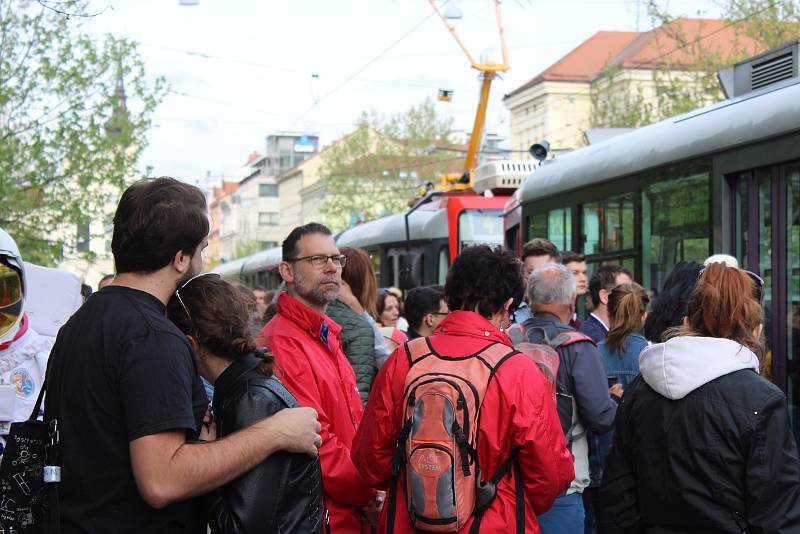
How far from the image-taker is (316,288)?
477cm

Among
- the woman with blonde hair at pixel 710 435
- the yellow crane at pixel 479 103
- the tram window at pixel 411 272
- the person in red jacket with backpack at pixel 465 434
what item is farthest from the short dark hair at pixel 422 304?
the yellow crane at pixel 479 103

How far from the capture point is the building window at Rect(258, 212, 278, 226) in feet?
388

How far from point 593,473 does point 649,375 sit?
6.61 ft

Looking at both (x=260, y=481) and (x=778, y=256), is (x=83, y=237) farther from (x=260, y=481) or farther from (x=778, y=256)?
(x=260, y=481)

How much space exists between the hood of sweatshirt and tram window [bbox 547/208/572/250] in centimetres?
677

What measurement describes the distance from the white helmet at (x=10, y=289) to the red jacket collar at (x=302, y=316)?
104cm

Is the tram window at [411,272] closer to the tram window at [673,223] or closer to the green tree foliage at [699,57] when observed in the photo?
the tram window at [673,223]

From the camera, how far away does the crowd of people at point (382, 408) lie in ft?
9.31

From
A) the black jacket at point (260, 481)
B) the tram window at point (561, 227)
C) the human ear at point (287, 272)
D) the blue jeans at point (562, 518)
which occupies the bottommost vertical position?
the blue jeans at point (562, 518)

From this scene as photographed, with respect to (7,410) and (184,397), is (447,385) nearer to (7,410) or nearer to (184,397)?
(184,397)

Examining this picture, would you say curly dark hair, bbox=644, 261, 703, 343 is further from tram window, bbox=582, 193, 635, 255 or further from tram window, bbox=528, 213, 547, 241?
tram window, bbox=528, 213, 547, 241

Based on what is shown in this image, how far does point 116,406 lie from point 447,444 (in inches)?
51.8

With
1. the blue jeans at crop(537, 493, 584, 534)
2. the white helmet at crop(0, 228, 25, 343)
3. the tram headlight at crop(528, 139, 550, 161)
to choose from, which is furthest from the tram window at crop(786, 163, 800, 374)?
the tram headlight at crop(528, 139, 550, 161)

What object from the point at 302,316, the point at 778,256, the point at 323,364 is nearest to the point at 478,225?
the point at 778,256
